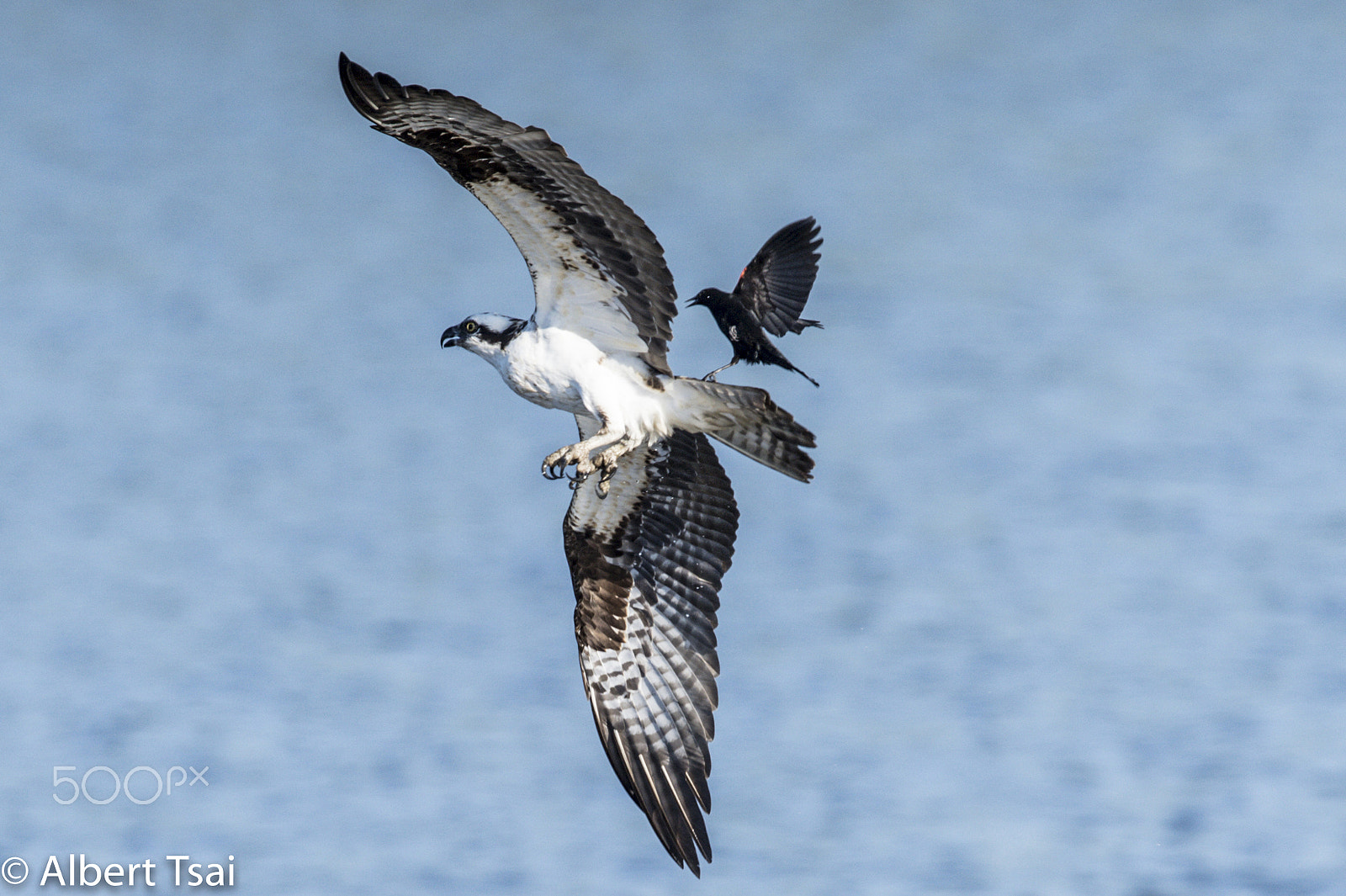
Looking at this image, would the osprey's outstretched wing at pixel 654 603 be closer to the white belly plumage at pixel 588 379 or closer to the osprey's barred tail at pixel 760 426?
the white belly plumage at pixel 588 379

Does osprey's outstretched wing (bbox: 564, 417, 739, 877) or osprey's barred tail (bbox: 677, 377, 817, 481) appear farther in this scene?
osprey's outstretched wing (bbox: 564, 417, 739, 877)

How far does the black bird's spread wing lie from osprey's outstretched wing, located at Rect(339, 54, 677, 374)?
3.44ft

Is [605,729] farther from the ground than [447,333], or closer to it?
closer to it

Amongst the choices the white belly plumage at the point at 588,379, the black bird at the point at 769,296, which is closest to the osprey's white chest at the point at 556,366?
the white belly plumage at the point at 588,379

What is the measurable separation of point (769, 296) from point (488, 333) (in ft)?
5.42

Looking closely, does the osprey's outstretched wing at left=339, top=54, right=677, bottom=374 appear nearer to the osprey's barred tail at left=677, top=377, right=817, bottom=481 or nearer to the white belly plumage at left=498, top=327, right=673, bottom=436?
the white belly plumage at left=498, top=327, right=673, bottom=436

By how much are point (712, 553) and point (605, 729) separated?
1027 mm

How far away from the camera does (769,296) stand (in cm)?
906

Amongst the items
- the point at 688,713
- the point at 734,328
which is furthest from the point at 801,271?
the point at 688,713

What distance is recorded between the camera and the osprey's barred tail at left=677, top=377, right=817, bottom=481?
24.9 ft

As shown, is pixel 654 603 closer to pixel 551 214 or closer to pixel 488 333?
pixel 488 333

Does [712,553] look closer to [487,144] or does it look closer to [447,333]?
[447,333]

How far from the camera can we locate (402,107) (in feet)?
23.7

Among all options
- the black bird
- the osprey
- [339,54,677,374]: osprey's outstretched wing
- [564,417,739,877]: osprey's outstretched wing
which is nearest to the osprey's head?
the osprey
